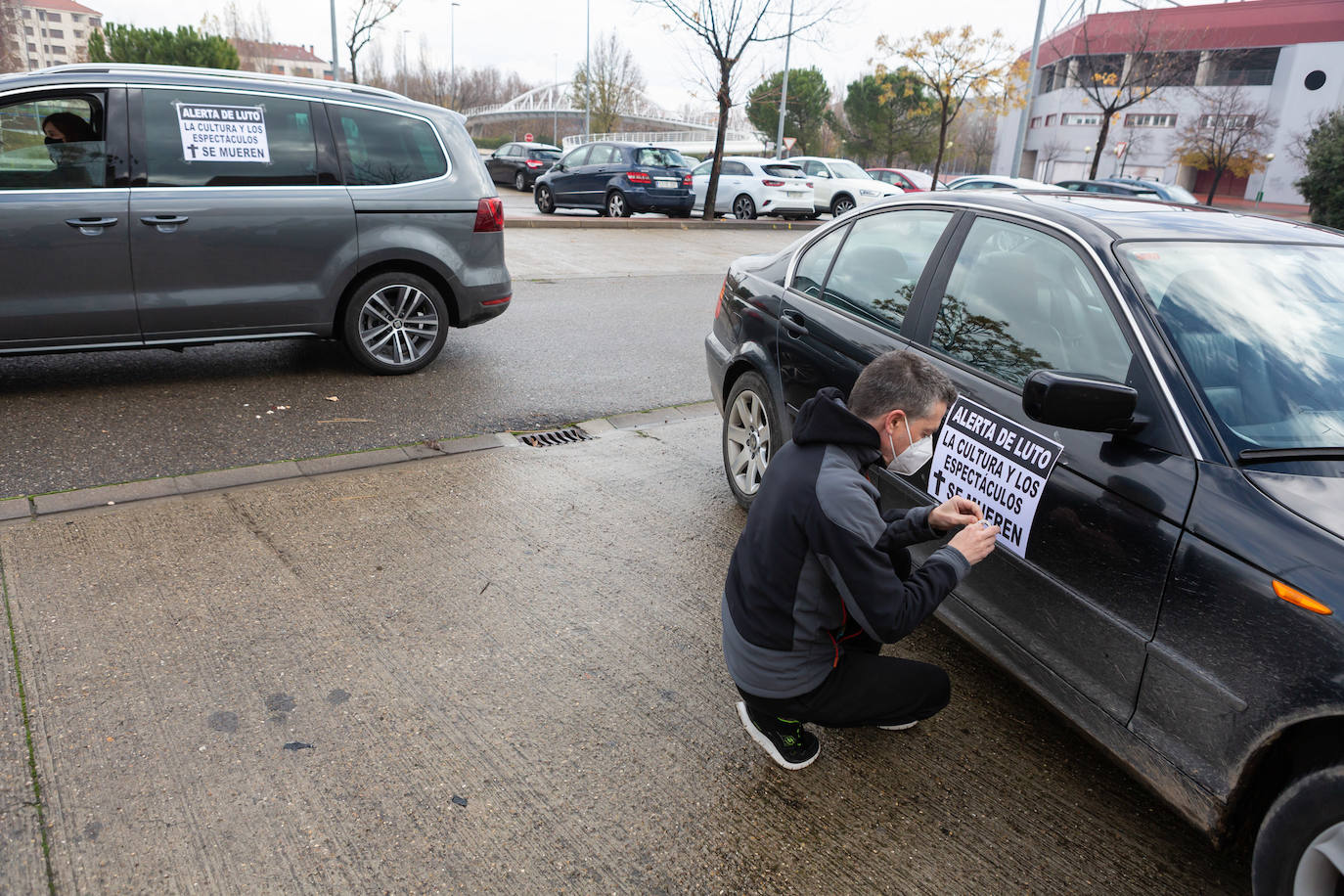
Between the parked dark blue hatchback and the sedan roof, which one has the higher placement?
the sedan roof

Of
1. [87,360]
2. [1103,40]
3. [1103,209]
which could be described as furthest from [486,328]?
[1103,40]

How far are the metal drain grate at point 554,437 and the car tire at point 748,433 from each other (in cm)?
128

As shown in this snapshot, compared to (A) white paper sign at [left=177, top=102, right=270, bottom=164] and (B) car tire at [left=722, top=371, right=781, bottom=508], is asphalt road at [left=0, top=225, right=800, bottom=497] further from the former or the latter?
(B) car tire at [left=722, top=371, right=781, bottom=508]

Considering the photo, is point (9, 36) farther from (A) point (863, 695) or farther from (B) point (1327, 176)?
(A) point (863, 695)

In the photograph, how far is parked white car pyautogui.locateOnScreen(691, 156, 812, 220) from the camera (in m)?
21.5

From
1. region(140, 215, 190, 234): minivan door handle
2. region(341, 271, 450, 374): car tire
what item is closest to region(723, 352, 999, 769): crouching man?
region(341, 271, 450, 374): car tire

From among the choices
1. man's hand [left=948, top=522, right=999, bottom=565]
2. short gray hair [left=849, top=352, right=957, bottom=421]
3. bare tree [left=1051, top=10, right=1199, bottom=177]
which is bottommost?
man's hand [left=948, top=522, right=999, bottom=565]

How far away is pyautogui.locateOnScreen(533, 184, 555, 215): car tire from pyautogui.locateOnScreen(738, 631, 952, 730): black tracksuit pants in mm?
19187

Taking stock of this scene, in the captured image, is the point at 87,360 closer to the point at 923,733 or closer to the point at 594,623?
the point at 594,623

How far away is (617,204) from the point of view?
Result: 65.4 feet

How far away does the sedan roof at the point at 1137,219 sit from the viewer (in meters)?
3.05

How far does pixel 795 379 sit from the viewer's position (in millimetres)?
4055

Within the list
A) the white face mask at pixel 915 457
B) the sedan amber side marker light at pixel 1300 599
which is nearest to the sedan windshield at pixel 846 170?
the white face mask at pixel 915 457

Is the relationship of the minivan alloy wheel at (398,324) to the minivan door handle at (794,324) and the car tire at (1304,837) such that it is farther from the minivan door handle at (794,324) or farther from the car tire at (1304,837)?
the car tire at (1304,837)
